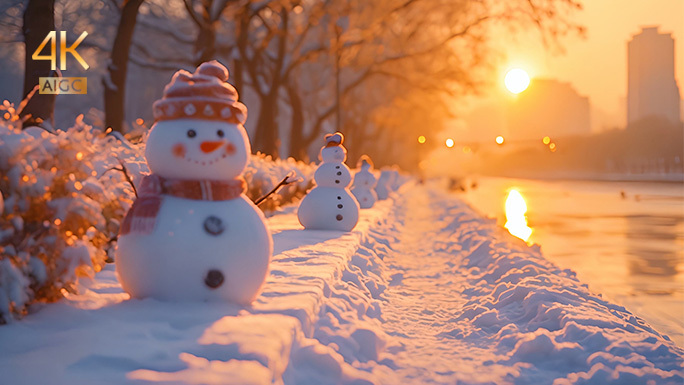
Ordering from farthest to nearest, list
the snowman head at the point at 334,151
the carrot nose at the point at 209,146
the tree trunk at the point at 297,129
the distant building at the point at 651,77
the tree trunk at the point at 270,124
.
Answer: the distant building at the point at 651,77
the tree trunk at the point at 297,129
the tree trunk at the point at 270,124
the snowman head at the point at 334,151
the carrot nose at the point at 209,146

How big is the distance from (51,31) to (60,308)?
22.3 ft

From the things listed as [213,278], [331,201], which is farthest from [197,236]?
[331,201]

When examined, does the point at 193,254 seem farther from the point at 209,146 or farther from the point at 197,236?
the point at 209,146

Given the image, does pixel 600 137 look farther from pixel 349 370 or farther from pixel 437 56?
pixel 349 370

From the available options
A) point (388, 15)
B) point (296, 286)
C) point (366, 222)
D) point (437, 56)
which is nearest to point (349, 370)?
point (296, 286)

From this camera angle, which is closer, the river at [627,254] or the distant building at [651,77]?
the river at [627,254]

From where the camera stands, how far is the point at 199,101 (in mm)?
4844

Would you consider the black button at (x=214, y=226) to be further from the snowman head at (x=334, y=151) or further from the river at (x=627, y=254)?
the snowman head at (x=334, y=151)

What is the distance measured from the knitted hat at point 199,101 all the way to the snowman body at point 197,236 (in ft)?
0.19

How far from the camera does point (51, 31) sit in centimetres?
1010

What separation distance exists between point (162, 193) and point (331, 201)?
6.10 m

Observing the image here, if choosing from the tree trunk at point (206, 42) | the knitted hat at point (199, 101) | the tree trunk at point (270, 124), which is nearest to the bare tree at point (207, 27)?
the tree trunk at point (206, 42)

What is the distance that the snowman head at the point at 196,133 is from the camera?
4.82 m

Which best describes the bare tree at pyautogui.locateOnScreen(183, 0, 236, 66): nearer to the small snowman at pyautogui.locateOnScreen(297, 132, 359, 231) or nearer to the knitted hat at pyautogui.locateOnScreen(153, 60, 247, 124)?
the small snowman at pyautogui.locateOnScreen(297, 132, 359, 231)
